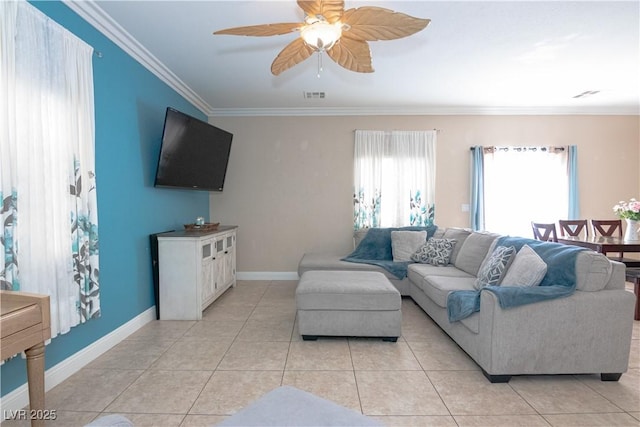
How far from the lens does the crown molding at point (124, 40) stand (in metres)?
2.46

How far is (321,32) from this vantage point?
75.7 inches

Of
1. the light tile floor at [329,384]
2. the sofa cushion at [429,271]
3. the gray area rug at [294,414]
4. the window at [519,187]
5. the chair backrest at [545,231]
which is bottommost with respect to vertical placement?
the light tile floor at [329,384]

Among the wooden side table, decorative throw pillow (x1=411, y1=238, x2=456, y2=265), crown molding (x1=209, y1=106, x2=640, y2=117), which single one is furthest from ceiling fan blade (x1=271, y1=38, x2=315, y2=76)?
decorative throw pillow (x1=411, y1=238, x2=456, y2=265)

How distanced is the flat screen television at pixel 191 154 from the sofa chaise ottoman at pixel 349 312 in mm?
1994

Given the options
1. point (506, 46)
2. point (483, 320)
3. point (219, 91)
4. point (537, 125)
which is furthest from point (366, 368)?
point (537, 125)

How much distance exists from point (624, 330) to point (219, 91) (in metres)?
4.81

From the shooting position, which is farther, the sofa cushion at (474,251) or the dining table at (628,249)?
the sofa cushion at (474,251)

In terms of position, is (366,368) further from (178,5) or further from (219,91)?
(219,91)

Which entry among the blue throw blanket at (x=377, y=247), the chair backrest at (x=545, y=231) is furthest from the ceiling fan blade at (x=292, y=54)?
the chair backrest at (x=545, y=231)

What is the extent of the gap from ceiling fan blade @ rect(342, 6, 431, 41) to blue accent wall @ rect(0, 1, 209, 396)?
81.8 inches

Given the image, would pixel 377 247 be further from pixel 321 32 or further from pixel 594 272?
pixel 321 32

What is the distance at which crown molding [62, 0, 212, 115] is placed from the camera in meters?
2.46

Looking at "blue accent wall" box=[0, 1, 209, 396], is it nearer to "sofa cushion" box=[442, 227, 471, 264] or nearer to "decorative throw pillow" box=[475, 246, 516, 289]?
"decorative throw pillow" box=[475, 246, 516, 289]

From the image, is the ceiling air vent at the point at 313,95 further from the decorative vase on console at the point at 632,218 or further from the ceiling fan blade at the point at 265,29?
the decorative vase on console at the point at 632,218
